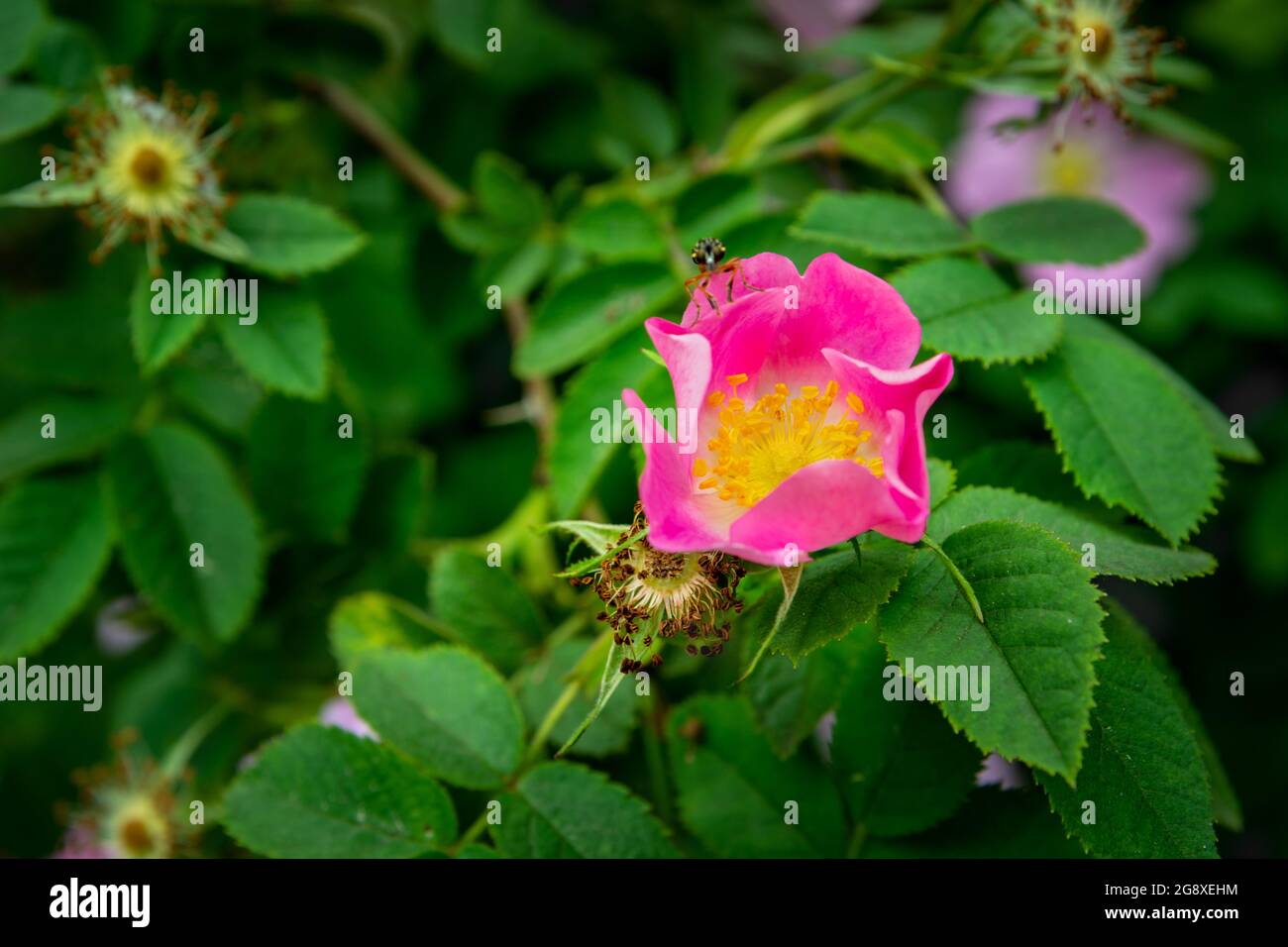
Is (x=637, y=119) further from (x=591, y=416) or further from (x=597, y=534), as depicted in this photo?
(x=597, y=534)

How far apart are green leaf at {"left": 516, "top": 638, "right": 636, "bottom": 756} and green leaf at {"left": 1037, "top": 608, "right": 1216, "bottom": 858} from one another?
0.48 meters

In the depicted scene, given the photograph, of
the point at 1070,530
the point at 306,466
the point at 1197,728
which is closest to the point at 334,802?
the point at 306,466

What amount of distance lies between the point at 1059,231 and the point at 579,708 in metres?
0.81

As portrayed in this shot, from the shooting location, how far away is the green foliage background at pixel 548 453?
108cm

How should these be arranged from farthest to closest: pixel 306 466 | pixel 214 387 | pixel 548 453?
pixel 214 387 < pixel 306 466 < pixel 548 453

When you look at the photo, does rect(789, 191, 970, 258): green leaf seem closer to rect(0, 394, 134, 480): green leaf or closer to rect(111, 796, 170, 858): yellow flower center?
rect(0, 394, 134, 480): green leaf

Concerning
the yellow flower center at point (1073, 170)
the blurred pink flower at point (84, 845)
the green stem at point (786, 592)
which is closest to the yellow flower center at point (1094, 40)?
the green stem at point (786, 592)

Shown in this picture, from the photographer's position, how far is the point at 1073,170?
2727 mm

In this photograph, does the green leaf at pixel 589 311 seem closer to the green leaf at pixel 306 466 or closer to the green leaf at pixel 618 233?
the green leaf at pixel 618 233

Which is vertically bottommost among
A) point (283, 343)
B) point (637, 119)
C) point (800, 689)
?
point (800, 689)

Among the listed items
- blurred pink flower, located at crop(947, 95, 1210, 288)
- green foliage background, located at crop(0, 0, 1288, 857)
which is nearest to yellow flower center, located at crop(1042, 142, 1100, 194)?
blurred pink flower, located at crop(947, 95, 1210, 288)

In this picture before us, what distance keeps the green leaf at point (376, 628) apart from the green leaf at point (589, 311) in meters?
0.35

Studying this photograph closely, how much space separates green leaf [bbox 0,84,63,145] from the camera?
4.50 feet
